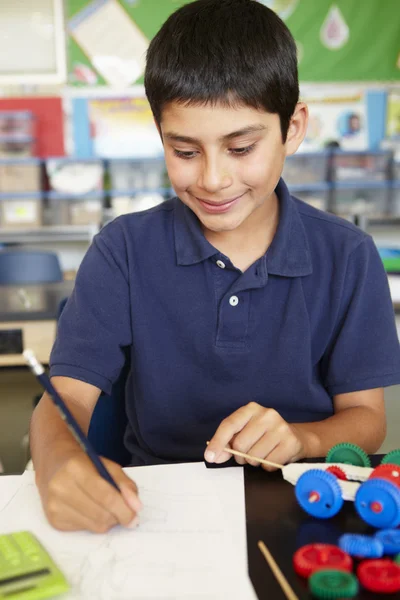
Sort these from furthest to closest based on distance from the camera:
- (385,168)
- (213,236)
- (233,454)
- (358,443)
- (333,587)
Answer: (385,168), (213,236), (358,443), (233,454), (333,587)

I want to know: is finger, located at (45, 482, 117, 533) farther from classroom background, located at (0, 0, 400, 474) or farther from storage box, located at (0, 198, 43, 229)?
storage box, located at (0, 198, 43, 229)

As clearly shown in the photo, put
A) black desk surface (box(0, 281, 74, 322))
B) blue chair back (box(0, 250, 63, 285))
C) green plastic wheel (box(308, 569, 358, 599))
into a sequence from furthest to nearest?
blue chair back (box(0, 250, 63, 285)), black desk surface (box(0, 281, 74, 322)), green plastic wheel (box(308, 569, 358, 599))

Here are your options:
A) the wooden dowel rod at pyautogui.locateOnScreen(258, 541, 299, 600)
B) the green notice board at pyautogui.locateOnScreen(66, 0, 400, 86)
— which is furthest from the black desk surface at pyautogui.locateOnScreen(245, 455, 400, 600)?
the green notice board at pyautogui.locateOnScreen(66, 0, 400, 86)

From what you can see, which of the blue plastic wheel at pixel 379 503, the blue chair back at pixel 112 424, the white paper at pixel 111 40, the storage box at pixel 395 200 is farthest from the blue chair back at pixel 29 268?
the storage box at pixel 395 200

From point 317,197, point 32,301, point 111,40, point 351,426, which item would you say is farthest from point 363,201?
point 351,426

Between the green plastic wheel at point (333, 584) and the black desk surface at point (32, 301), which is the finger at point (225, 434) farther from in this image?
the black desk surface at point (32, 301)

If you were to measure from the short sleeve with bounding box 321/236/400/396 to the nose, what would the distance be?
0.26 m

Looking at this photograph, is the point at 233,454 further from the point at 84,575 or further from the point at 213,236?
the point at 213,236

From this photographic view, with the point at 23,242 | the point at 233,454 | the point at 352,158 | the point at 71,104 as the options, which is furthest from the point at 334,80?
the point at 233,454

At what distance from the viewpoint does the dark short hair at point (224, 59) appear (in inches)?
30.0

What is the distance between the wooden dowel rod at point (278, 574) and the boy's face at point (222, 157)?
15.9 inches

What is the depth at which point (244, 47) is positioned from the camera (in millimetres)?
780

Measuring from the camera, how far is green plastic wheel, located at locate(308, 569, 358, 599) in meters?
0.44

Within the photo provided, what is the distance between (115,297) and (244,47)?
0.36 m
